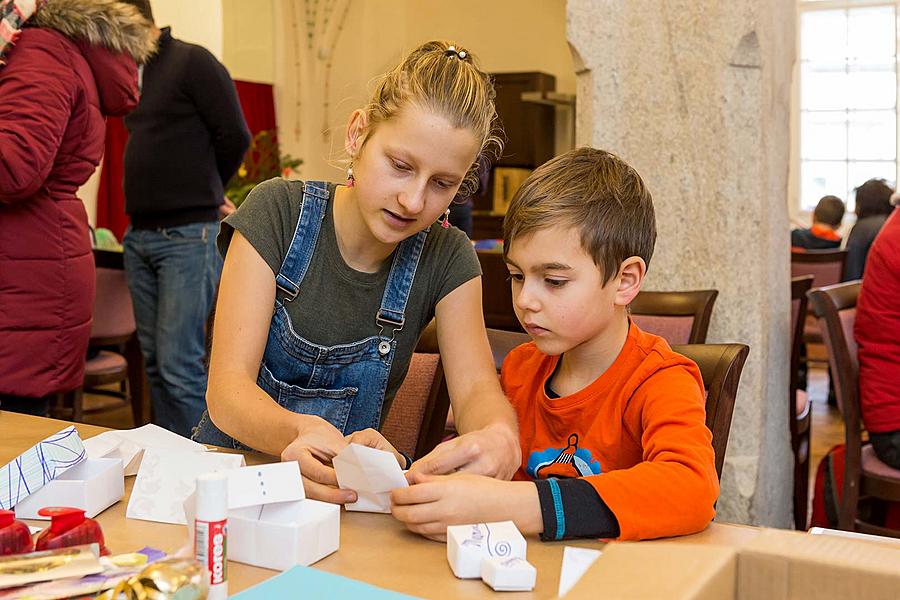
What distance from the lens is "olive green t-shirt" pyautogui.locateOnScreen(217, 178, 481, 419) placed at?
1.60 m

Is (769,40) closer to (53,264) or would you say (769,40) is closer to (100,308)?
(53,264)

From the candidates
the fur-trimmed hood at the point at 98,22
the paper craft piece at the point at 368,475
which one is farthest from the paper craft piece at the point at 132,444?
the fur-trimmed hood at the point at 98,22

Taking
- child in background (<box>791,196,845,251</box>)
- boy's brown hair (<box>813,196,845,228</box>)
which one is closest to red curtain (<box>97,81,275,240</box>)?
child in background (<box>791,196,845,251</box>)

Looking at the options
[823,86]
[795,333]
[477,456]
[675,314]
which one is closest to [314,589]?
[477,456]

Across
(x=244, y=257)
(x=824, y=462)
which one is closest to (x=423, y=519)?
(x=244, y=257)

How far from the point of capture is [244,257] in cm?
153

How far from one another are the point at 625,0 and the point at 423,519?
210cm

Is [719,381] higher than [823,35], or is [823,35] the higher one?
[823,35]

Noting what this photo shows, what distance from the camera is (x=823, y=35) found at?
9.16m

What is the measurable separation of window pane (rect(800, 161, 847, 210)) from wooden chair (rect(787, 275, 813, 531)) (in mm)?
6444

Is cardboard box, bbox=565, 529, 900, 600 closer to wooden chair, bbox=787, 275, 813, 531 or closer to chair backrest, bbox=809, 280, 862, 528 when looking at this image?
chair backrest, bbox=809, 280, 862, 528

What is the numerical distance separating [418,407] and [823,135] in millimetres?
8324

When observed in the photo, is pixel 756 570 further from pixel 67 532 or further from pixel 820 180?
pixel 820 180

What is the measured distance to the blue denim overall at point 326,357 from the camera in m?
1.60
